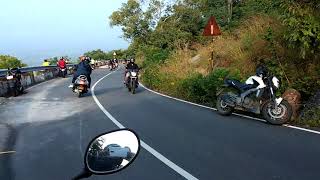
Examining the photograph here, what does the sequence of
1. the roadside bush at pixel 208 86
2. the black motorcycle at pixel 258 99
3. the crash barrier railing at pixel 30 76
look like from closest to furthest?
the black motorcycle at pixel 258 99, the roadside bush at pixel 208 86, the crash barrier railing at pixel 30 76

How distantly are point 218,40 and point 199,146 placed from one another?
1745 cm

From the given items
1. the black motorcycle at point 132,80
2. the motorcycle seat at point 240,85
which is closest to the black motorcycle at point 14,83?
the black motorcycle at point 132,80

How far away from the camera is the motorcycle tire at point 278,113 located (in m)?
12.4

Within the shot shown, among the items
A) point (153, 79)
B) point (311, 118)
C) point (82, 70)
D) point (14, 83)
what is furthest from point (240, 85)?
point (14, 83)

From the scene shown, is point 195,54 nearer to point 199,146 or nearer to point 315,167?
point 199,146

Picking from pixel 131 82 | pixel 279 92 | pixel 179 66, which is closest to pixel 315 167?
pixel 279 92

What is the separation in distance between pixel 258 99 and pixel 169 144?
158 inches

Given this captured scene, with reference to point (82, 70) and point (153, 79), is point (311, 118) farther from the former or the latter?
point (153, 79)

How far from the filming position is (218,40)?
26.9m

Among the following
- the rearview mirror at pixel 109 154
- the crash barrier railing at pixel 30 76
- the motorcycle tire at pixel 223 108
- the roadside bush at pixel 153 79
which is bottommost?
the crash barrier railing at pixel 30 76

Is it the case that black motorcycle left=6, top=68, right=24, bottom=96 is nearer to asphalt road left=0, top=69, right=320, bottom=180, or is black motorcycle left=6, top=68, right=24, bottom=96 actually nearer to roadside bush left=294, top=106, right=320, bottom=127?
asphalt road left=0, top=69, right=320, bottom=180

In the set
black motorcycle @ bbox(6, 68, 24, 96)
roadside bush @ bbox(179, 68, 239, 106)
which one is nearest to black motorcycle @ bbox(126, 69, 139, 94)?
roadside bush @ bbox(179, 68, 239, 106)

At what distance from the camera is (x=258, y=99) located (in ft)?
44.3

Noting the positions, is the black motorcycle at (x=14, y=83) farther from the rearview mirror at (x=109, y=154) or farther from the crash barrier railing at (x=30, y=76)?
the rearview mirror at (x=109, y=154)
